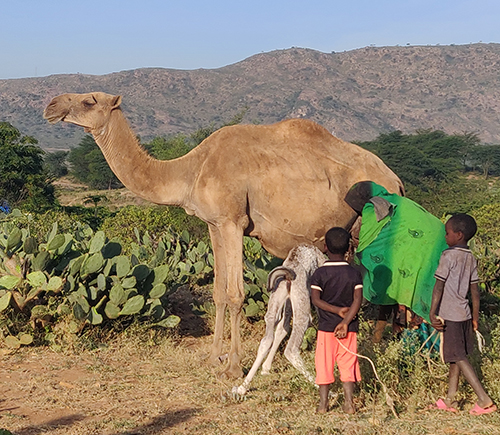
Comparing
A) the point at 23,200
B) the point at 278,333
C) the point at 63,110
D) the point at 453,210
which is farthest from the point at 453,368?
the point at 23,200

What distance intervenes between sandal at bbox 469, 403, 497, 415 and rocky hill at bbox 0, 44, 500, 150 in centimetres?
12149

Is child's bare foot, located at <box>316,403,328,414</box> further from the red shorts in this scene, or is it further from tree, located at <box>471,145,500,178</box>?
tree, located at <box>471,145,500,178</box>

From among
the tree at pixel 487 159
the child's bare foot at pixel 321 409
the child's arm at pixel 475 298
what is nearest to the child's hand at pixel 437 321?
the child's arm at pixel 475 298

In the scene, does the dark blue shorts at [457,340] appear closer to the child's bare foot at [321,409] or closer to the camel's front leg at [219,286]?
the child's bare foot at [321,409]

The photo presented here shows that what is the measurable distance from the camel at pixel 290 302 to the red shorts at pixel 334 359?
0.74 metres

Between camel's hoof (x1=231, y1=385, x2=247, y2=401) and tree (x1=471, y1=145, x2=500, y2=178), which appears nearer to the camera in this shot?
camel's hoof (x1=231, y1=385, x2=247, y2=401)

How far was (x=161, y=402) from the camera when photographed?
6184 mm

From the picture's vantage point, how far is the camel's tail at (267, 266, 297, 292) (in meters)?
6.59

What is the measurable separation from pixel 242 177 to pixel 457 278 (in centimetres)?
260

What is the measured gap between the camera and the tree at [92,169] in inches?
2083

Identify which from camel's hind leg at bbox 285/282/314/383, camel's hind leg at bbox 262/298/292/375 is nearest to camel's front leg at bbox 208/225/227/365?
camel's hind leg at bbox 262/298/292/375

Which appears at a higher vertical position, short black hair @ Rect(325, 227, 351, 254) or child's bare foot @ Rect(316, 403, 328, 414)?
short black hair @ Rect(325, 227, 351, 254)

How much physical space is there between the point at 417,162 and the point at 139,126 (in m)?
94.6

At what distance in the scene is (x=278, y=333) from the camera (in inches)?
263
